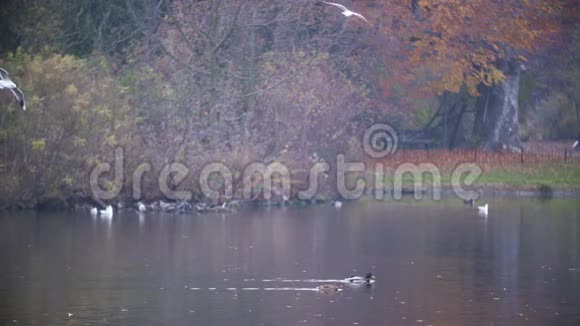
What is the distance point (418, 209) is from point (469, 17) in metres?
11.6

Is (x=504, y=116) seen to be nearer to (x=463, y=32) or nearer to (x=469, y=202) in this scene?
(x=463, y=32)

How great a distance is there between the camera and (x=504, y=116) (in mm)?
→ 42531

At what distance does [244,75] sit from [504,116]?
1258 centimetres

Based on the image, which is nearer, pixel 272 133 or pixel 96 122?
pixel 96 122

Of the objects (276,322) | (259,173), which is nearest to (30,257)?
(276,322)

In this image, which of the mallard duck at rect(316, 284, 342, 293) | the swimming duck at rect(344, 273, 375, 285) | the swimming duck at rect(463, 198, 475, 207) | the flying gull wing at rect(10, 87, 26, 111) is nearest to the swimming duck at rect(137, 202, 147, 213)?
the swimming duck at rect(463, 198, 475, 207)

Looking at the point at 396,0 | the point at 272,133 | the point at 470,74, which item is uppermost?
the point at 396,0

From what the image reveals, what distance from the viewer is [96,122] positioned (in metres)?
29.8

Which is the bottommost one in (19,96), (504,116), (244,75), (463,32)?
(19,96)

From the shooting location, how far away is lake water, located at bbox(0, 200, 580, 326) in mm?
15359

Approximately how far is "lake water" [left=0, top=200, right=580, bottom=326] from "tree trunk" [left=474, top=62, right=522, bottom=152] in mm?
12386

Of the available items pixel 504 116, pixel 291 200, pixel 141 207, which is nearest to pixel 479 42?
pixel 504 116

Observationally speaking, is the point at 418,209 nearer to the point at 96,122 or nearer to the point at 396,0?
the point at 96,122

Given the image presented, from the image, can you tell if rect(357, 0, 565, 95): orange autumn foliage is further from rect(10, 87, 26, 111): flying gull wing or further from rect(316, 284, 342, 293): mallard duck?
rect(10, 87, 26, 111): flying gull wing
